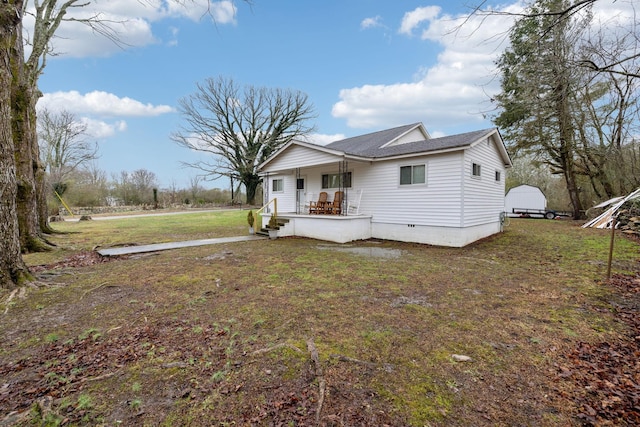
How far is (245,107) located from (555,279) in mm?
30775

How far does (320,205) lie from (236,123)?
22.6m

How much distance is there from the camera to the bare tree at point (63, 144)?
1011 inches

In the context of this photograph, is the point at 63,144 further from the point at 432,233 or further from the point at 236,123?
the point at 432,233

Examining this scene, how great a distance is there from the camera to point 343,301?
4.35 meters

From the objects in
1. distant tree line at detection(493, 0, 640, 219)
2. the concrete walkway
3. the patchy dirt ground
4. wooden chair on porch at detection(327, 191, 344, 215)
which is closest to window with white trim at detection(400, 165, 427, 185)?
wooden chair on porch at detection(327, 191, 344, 215)

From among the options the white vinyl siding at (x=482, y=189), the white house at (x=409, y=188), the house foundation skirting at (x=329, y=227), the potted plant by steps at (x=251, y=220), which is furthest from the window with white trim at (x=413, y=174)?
the potted plant by steps at (x=251, y=220)

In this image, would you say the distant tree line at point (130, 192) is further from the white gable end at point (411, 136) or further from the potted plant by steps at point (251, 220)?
the white gable end at point (411, 136)

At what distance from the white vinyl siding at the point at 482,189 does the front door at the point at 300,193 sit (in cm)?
704

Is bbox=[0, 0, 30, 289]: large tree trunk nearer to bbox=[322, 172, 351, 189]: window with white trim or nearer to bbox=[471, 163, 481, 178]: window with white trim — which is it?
bbox=[322, 172, 351, 189]: window with white trim

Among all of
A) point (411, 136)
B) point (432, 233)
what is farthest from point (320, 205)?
point (411, 136)

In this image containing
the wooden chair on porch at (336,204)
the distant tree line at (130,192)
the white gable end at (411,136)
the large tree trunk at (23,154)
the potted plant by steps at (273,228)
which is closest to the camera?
the large tree trunk at (23,154)

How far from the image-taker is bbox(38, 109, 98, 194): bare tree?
84.3 feet

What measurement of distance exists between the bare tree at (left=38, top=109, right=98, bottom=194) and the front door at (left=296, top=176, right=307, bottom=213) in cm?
2438

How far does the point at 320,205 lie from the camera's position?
1208 cm
